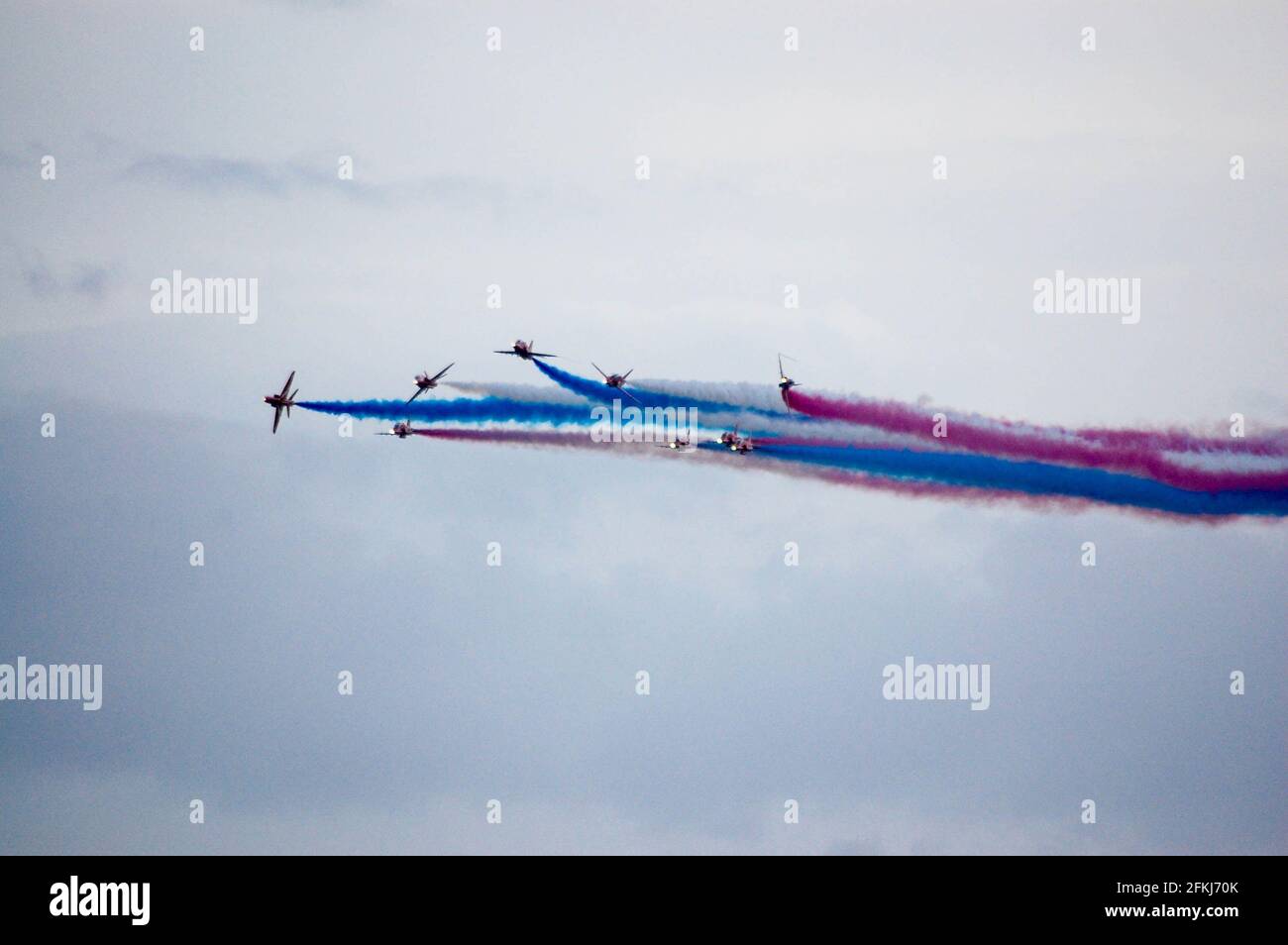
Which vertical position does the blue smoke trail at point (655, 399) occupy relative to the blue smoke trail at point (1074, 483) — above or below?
above

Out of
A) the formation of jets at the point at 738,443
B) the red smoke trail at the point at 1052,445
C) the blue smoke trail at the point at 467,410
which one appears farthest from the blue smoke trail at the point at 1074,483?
the blue smoke trail at the point at 467,410

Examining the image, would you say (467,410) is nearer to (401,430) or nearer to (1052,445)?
(401,430)

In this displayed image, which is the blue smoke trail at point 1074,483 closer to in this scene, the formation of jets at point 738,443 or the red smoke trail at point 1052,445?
the red smoke trail at point 1052,445

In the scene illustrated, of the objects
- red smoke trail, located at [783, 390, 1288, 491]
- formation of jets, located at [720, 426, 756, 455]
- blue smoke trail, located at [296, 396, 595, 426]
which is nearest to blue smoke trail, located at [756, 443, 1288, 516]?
red smoke trail, located at [783, 390, 1288, 491]

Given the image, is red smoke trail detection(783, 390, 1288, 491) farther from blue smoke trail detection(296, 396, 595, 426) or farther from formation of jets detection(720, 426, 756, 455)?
blue smoke trail detection(296, 396, 595, 426)

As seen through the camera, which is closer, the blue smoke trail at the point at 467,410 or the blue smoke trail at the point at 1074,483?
the blue smoke trail at the point at 1074,483
